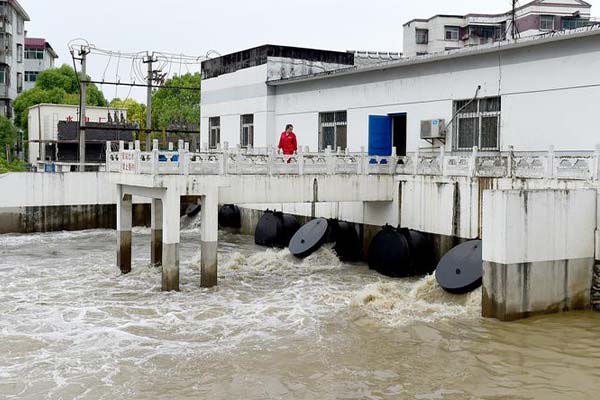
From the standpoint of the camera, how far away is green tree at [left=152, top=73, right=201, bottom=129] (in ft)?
179

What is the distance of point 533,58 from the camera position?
18844 mm

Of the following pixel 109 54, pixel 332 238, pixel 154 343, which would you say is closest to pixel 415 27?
pixel 109 54

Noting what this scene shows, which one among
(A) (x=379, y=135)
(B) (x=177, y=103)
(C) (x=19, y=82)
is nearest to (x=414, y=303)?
(A) (x=379, y=135)

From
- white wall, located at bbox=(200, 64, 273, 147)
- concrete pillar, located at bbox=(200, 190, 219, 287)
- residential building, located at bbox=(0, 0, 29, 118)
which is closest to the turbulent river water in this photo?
concrete pillar, located at bbox=(200, 190, 219, 287)

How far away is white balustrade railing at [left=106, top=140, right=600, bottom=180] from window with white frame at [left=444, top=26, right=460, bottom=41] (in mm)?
38174

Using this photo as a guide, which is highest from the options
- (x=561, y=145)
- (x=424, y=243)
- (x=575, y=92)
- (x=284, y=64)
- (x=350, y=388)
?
Result: (x=284, y=64)

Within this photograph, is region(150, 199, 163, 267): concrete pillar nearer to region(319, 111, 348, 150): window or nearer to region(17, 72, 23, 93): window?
region(319, 111, 348, 150): window

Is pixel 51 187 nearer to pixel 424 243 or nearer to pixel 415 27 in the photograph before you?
pixel 424 243

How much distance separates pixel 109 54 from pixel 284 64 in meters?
11.3

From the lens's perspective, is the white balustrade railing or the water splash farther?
the water splash

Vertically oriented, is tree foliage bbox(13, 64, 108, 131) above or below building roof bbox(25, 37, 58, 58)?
below

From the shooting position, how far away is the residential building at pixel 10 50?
46281mm

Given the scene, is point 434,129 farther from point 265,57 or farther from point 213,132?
point 213,132

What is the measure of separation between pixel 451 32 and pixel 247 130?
32.2 m
